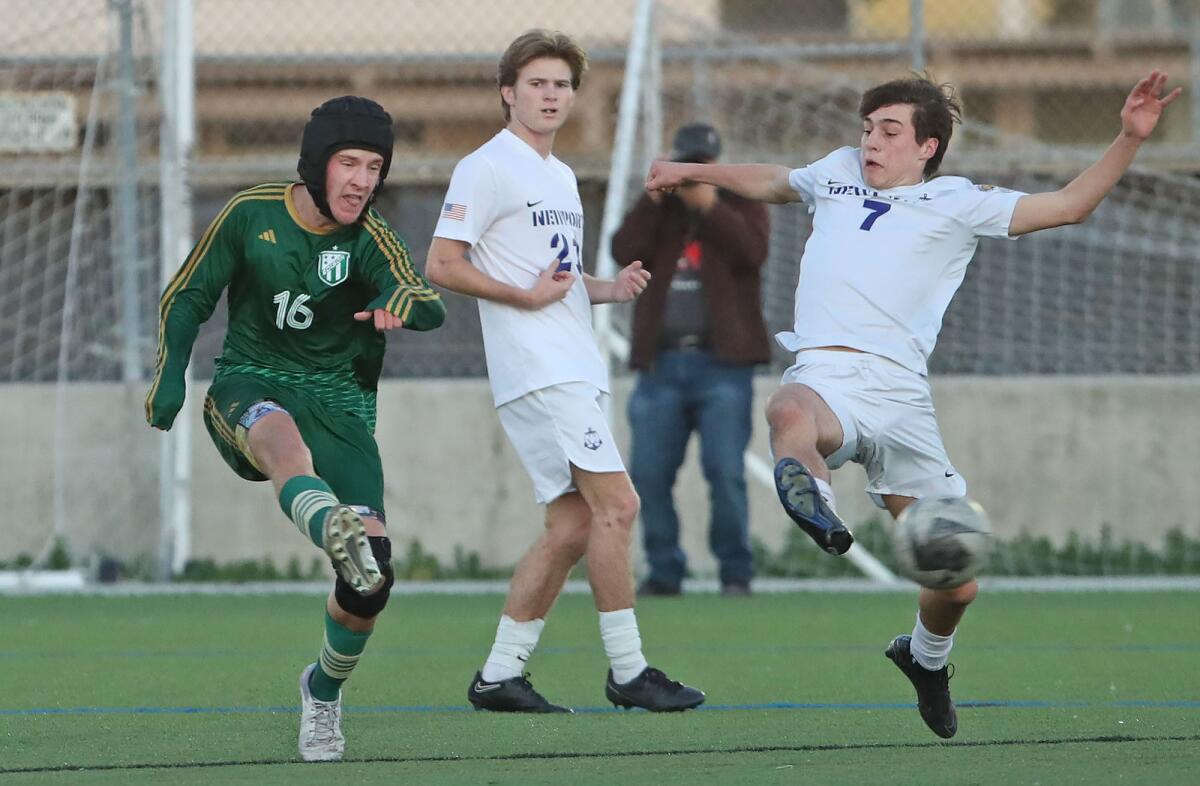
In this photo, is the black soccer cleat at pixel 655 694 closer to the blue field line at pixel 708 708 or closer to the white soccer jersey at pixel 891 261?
the blue field line at pixel 708 708

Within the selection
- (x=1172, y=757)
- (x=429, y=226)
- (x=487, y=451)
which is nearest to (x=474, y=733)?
(x=1172, y=757)

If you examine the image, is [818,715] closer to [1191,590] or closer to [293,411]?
[293,411]

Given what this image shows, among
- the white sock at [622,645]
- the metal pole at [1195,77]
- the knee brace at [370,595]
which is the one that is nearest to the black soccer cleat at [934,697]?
the white sock at [622,645]

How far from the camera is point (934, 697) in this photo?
5.66 meters

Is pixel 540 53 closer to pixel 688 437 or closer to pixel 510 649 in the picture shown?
pixel 510 649

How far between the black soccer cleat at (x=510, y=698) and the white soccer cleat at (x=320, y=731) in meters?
0.88

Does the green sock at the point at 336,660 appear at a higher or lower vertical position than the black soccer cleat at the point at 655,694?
higher

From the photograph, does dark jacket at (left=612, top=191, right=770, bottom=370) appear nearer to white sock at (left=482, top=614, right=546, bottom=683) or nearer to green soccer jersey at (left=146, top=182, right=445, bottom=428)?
white sock at (left=482, top=614, right=546, bottom=683)

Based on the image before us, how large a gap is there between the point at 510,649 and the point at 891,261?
68.7 inches

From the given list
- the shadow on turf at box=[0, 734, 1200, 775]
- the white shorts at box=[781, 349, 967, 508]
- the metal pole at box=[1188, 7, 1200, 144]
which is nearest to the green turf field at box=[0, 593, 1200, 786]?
the shadow on turf at box=[0, 734, 1200, 775]

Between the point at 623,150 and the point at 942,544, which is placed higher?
the point at 623,150

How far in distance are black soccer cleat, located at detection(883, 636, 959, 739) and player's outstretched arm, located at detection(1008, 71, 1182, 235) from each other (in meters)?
1.33

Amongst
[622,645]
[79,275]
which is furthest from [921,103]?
[79,275]

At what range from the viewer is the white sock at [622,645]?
632 centimetres
